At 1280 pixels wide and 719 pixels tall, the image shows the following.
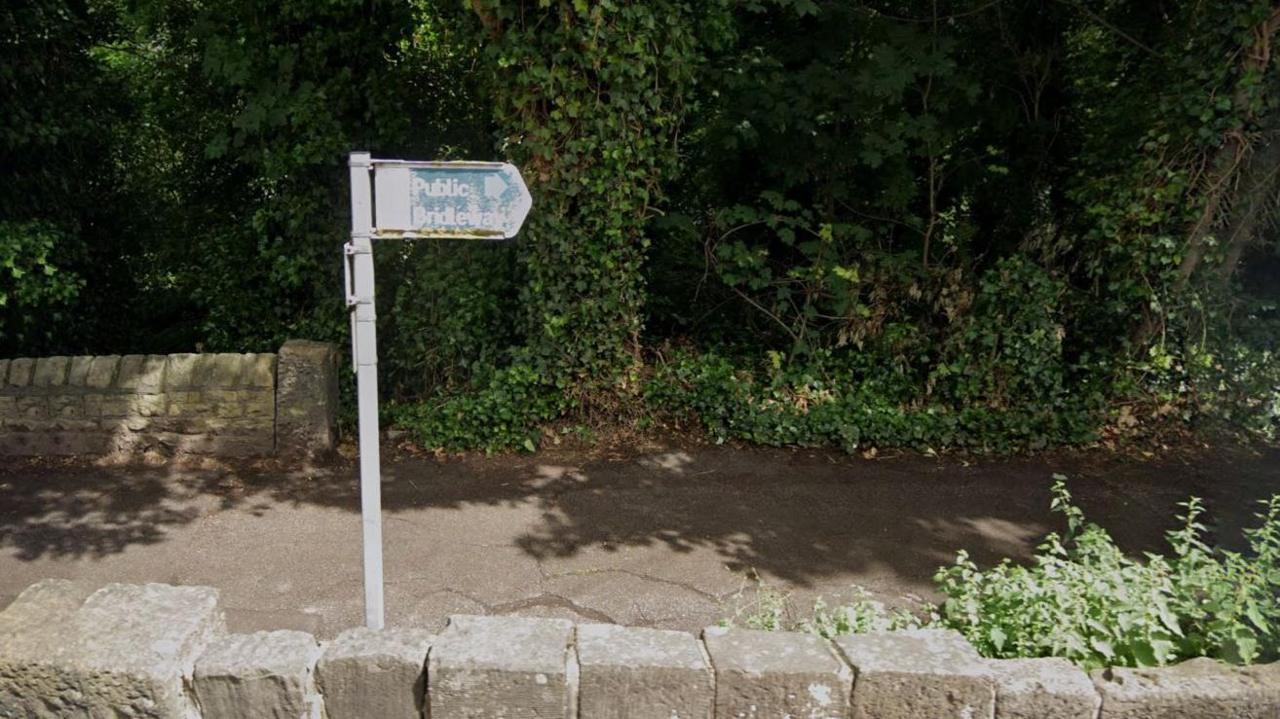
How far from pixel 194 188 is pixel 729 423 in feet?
20.0

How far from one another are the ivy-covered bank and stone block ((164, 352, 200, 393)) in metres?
1.48

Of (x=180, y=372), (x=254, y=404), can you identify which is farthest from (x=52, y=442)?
(x=254, y=404)

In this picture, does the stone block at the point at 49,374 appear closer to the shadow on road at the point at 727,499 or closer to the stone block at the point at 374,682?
the shadow on road at the point at 727,499

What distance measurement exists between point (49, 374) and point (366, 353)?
4.34 m

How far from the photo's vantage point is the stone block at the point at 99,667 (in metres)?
2.72

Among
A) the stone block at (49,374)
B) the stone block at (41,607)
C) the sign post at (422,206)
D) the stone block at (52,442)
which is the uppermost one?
the sign post at (422,206)

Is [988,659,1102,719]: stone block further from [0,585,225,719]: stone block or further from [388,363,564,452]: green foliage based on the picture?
[388,363,564,452]: green foliage

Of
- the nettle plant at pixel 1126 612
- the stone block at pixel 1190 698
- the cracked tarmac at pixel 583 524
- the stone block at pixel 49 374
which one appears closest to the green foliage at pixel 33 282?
the stone block at pixel 49 374

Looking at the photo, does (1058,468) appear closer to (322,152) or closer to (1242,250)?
(1242,250)

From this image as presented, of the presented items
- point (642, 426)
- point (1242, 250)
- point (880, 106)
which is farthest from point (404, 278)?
point (1242, 250)

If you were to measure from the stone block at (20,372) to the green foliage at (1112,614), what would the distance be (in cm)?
562

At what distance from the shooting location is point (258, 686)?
9.13 feet

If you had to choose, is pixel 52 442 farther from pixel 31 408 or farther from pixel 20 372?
pixel 20 372

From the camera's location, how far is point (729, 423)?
697 cm
